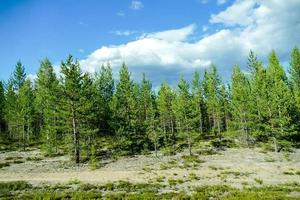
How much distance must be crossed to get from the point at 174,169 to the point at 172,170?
81 cm

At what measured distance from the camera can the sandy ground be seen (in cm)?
3325

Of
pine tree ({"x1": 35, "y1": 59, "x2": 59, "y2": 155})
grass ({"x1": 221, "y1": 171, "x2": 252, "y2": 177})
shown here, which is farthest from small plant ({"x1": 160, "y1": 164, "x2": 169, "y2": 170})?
pine tree ({"x1": 35, "y1": 59, "x2": 59, "y2": 155})

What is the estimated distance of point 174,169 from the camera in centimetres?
4006

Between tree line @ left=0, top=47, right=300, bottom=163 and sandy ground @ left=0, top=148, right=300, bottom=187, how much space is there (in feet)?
11.2

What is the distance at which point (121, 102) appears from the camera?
2089 inches

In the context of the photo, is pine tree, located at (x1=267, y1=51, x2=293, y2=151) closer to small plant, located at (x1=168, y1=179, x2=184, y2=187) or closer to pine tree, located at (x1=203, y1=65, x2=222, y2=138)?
pine tree, located at (x1=203, y1=65, x2=222, y2=138)

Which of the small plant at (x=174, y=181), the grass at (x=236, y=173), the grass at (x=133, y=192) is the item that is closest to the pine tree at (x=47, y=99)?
the grass at (x=133, y=192)

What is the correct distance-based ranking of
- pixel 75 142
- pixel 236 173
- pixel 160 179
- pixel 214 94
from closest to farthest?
pixel 160 179
pixel 236 173
pixel 75 142
pixel 214 94

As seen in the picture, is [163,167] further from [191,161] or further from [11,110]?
[11,110]

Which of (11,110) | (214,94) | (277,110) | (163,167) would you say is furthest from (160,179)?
(214,94)

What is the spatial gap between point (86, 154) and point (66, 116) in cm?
765

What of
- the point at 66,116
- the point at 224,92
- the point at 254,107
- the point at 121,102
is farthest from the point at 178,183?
the point at 224,92

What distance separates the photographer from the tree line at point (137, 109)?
46.1 meters

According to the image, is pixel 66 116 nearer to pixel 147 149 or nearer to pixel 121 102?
pixel 121 102
